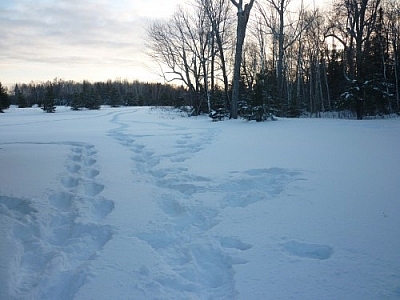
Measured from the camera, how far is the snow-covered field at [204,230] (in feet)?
7.01

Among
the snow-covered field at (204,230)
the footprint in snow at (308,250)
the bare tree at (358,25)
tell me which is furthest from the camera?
the bare tree at (358,25)

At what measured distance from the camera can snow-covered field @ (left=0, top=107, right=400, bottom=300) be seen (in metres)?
2.14

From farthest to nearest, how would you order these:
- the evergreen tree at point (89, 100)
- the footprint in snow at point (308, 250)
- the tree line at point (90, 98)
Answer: the evergreen tree at point (89, 100) < the tree line at point (90, 98) < the footprint in snow at point (308, 250)

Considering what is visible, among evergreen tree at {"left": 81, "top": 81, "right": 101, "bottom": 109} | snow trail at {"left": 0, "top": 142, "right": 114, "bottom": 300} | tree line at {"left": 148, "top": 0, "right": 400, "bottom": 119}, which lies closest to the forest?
tree line at {"left": 148, "top": 0, "right": 400, "bottom": 119}

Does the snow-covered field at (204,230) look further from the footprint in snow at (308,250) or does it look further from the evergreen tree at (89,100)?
the evergreen tree at (89,100)

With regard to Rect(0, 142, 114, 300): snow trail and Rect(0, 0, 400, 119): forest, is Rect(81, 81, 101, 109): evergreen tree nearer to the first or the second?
Rect(0, 0, 400, 119): forest

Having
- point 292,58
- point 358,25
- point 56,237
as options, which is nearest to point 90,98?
point 292,58

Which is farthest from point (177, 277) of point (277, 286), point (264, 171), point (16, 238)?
point (264, 171)

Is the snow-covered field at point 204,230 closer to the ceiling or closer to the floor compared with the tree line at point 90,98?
closer to the floor

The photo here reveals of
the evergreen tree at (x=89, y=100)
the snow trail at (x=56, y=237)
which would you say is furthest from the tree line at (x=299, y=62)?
the evergreen tree at (x=89, y=100)

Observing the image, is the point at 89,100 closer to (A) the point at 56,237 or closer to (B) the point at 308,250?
(A) the point at 56,237

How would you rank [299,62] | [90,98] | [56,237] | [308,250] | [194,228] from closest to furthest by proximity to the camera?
1. [308,250]
2. [56,237]
3. [194,228]
4. [299,62]
5. [90,98]

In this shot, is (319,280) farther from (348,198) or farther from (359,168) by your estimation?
(359,168)

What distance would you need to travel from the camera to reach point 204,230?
3.03 m
